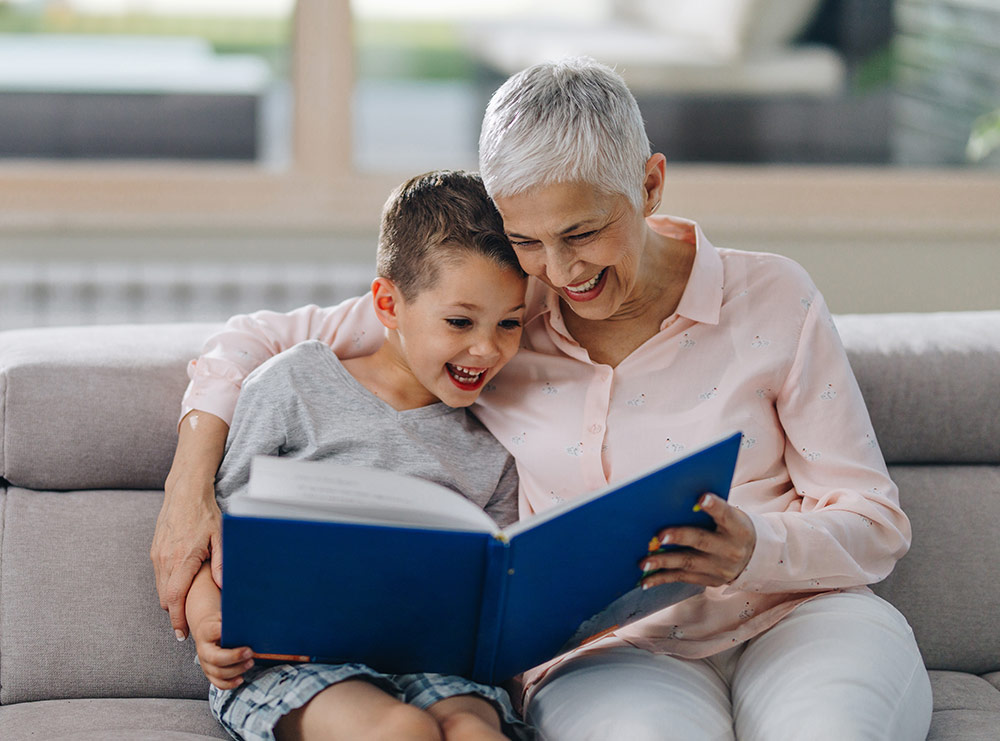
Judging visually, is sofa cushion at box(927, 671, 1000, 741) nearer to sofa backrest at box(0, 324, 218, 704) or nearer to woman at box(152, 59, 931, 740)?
woman at box(152, 59, 931, 740)

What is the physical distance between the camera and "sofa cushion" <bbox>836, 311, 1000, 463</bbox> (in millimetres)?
1925

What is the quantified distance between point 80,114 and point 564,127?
2035mm

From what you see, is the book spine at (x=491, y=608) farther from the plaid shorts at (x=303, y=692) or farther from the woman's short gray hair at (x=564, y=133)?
the woman's short gray hair at (x=564, y=133)

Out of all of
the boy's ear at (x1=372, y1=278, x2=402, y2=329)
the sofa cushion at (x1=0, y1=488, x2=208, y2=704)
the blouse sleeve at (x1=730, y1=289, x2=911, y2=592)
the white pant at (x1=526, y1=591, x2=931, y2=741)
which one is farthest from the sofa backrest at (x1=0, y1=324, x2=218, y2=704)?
the blouse sleeve at (x1=730, y1=289, x2=911, y2=592)

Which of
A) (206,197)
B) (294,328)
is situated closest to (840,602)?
(294,328)

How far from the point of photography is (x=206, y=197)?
116 inches

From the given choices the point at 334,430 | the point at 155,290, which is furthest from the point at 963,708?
the point at 155,290

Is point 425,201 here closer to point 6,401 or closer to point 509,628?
point 509,628

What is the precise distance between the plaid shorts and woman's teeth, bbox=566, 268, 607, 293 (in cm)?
55

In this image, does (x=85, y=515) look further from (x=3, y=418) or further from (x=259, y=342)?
(x=259, y=342)

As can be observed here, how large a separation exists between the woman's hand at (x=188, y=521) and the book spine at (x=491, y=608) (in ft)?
1.18

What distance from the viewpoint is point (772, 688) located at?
4.66 feet

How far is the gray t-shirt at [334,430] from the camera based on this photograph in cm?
160

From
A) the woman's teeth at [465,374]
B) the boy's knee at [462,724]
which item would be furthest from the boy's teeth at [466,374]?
the boy's knee at [462,724]
